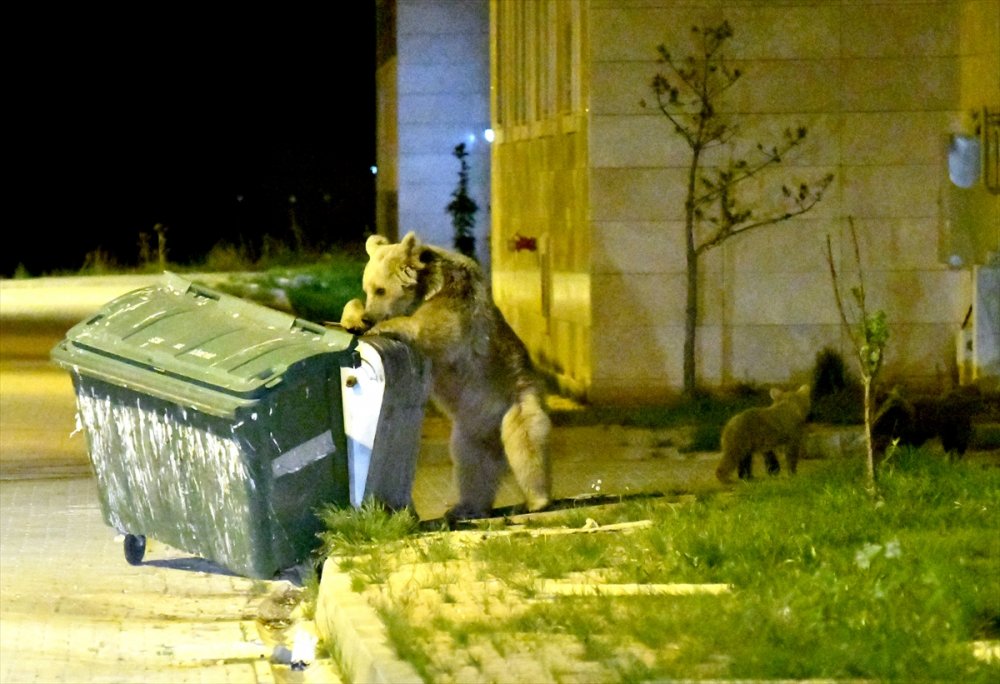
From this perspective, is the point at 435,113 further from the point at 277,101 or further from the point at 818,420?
the point at 277,101

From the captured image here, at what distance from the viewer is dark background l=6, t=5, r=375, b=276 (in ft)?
155

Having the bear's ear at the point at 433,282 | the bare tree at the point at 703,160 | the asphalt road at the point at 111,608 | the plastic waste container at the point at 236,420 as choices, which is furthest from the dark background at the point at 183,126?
the plastic waste container at the point at 236,420

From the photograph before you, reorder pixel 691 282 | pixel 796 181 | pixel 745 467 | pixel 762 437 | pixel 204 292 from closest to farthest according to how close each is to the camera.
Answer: pixel 204 292, pixel 762 437, pixel 745 467, pixel 691 282, pixel 796 181

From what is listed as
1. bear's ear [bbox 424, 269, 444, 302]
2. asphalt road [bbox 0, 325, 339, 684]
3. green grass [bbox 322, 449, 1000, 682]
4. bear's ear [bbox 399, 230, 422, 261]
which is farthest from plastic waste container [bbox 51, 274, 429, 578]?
bear's ear [bbox 399, 230, 422, 261]

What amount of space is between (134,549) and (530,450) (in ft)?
7.13

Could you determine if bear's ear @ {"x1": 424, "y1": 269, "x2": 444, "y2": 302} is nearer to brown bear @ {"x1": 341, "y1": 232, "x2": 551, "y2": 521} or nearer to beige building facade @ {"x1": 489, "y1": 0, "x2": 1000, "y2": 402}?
brown bear @ {"x1": 341, "y1": 232, "x2": 551, "y2": 521}

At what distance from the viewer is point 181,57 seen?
5147cm

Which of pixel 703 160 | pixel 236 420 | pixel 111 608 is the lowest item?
pixel 111 608

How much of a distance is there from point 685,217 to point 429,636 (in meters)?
8.09

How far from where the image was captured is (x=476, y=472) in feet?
30.7

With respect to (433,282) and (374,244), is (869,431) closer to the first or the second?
(433,282)

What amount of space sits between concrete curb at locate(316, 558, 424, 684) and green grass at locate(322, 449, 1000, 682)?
0.09m

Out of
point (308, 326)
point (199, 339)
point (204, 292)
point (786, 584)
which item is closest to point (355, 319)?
point (204, 292)

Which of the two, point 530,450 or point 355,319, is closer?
point 530,450
